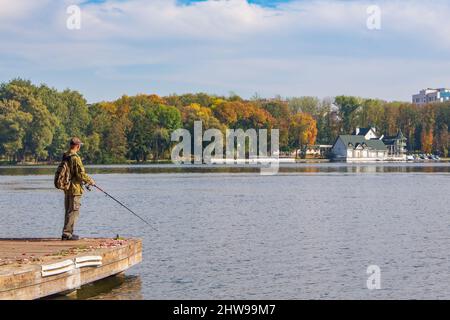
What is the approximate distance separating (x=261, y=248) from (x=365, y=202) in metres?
22.1

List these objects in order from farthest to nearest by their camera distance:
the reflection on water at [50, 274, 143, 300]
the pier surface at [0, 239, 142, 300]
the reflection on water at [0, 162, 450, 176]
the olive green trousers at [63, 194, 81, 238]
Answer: the reflection on water at [0, 162, 450, 176] → the olive green trousers at [63, 194, 81, 238] → the reflection on water at [50, 274, 143, 300] → the pier surface at [0, 239, 142, 300]

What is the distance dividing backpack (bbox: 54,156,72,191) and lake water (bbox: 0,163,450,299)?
2.67 meters

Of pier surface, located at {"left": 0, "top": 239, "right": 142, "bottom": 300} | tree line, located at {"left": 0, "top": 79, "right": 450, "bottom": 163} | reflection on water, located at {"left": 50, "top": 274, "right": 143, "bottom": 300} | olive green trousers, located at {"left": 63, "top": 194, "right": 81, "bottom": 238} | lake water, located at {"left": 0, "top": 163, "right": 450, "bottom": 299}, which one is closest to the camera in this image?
pier surface, located at {"left": 0, "top": 239, "right": 142, "bottom": 300}

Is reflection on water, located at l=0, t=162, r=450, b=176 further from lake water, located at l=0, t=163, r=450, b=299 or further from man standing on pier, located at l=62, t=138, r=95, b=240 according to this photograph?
man standing on pier, located at l=62, t=138, r=95, b=240

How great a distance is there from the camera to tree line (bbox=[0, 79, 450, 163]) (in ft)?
415

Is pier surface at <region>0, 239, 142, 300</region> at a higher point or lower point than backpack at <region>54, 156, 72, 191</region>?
lower

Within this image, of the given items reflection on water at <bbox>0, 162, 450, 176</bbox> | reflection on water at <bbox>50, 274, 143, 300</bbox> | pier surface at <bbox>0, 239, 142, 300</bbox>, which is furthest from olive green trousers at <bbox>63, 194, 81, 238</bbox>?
reflection on water at <bbox>0, 162, 450, 176</bbox>

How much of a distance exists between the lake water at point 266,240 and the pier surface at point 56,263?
2.02 feet

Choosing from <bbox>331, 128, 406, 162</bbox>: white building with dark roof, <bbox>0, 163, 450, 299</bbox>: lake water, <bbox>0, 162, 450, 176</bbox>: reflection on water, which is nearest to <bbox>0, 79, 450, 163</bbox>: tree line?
<bbox>331, 128, 406, 162</bbox>: white building with dark roof

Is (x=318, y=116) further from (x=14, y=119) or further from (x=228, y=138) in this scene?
(x=14, y=119)

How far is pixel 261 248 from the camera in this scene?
25703 mm

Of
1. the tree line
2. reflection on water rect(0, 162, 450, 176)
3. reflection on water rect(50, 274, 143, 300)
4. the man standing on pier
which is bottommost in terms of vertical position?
reflection on water rect(50, 274, 143, 300)

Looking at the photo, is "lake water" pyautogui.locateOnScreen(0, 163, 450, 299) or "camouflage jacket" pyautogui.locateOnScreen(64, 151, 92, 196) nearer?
"lake water" pyautogui.locateOnScreen(0, 163, 450, 299)

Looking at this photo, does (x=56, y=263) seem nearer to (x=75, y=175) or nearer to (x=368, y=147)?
(x=75, y=175)
